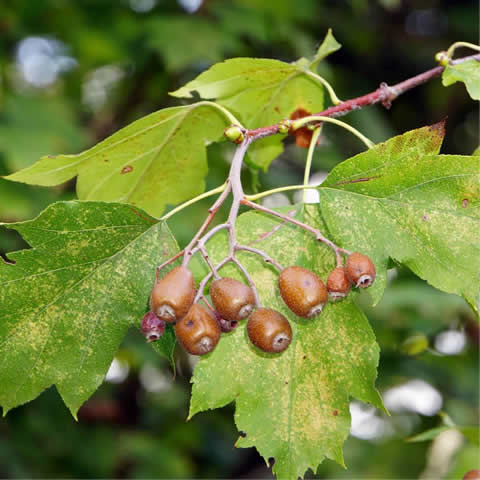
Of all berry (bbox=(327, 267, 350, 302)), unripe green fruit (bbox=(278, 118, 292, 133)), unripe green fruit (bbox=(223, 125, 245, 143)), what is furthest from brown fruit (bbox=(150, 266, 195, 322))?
unripe green fruit (bbox=(278, 118, 292, 133))

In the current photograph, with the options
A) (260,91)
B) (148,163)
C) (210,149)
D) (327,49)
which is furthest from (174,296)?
(210,149)

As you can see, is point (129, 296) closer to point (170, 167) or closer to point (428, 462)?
point (170, 167)

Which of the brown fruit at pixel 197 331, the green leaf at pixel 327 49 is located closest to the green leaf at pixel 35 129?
the green leaf at pixel 327 49

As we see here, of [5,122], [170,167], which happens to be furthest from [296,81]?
[5,122]

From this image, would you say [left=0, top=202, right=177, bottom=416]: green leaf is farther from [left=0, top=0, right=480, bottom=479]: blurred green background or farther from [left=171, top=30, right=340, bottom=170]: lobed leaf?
[left=0, top=0, right=480, bottom=479]: blurred green background

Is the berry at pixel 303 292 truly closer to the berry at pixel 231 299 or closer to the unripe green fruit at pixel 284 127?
the berry at pixel 231 299

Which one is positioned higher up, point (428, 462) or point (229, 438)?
point (428, 462)

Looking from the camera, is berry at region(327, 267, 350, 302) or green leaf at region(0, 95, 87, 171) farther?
green leaf at region(0, 95, 87, 171)

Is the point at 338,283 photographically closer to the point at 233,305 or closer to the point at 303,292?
the point at 303,292
